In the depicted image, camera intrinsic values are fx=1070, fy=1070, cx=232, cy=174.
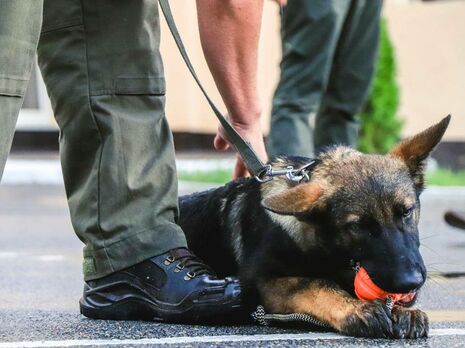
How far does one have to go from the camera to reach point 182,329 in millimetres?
3451

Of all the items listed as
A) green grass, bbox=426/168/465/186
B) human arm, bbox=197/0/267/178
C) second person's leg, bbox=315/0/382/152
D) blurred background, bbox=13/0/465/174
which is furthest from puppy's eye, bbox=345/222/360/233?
blurred background, bbox=13/0/465/174

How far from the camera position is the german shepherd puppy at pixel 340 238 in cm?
318

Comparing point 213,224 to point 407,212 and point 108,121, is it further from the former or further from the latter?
point 407,212

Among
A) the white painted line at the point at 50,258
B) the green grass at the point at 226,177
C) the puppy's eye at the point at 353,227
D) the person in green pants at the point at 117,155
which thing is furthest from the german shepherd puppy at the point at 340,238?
the green grass at the point at 226,177

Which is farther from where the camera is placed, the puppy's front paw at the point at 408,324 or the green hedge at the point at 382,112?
the green hedge at the point at 382,112

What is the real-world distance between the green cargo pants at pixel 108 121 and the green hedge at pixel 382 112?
941 cm

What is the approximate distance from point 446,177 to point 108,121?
9.42 metres

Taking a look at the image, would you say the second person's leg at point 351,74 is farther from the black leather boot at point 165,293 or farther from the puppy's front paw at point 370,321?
the puppy's front paw at point 370,321

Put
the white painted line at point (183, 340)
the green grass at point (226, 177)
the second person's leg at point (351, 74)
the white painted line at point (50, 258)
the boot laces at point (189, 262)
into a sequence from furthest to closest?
the green grass at point (226, 177)
the white painted line at point (50, 258)
the second person's leg at point (351, 74)
the boot laces at point (189, 262)
the white painted line at point (183, 340)

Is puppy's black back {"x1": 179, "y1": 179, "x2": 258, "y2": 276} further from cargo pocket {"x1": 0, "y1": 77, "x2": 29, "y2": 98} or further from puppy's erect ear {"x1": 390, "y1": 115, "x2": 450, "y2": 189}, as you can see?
cargo pocket {"x1": 0, "y1": 77, "x2": 29, "y2": 98}

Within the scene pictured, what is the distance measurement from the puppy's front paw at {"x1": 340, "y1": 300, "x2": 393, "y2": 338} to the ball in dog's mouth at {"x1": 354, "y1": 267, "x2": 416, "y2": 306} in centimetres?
3

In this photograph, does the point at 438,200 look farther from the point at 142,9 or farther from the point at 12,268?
the point at 142,9

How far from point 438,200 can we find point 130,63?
7.37 metres

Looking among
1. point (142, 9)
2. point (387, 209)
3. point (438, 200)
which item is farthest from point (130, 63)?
point (438, 200)
